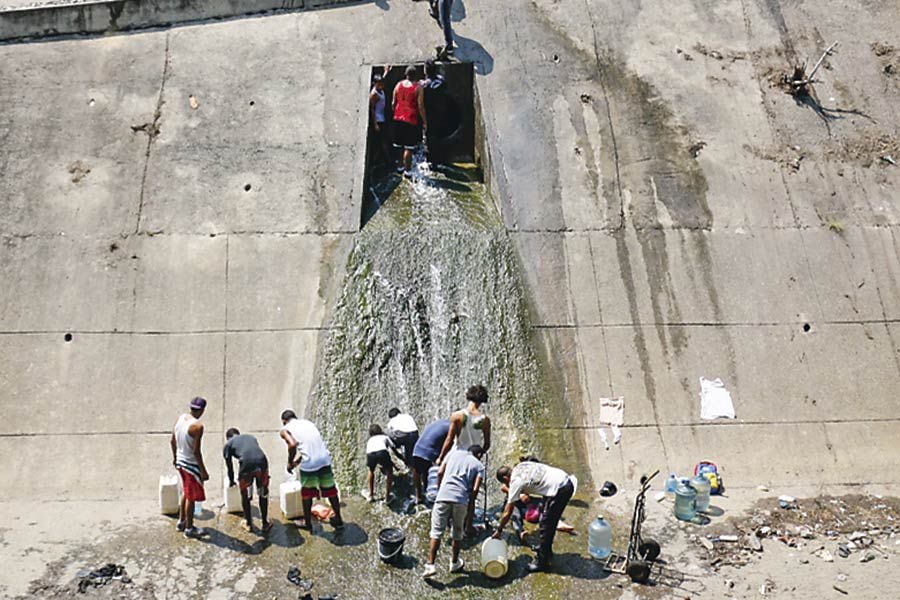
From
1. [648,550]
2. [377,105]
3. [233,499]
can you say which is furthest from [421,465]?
[377,105]

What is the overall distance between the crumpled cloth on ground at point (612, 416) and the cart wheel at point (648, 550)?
207 centimetres

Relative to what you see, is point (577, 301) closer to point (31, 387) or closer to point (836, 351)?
point (836, 351)

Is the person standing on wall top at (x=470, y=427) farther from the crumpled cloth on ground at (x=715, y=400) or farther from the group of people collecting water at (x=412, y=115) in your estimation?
the group of people collecting water at (x=412, y=115)

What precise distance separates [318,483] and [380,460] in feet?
2.57

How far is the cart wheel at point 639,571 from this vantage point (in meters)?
8.66

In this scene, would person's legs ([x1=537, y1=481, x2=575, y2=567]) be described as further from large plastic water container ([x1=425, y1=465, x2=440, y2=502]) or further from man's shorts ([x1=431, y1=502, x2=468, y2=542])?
large plastic water container ([x1=425, y1=465, x2=440, y2=502])

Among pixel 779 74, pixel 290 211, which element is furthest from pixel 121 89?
pixel 779 74

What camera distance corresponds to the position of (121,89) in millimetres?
13844

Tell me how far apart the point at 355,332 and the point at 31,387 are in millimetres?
3728

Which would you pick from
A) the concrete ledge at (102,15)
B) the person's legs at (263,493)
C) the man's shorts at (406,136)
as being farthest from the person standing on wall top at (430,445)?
the concrete ledge at (102,15)

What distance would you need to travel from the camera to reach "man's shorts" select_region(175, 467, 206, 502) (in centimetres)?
915

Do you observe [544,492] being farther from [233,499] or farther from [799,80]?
[799,80]

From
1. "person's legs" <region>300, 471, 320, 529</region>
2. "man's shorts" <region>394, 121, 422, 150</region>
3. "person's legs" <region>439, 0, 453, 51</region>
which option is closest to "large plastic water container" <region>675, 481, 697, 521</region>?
"person's legs" <region>300, 471, 320, 529</region>

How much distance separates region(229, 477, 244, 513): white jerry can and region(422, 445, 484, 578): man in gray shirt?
209cm
